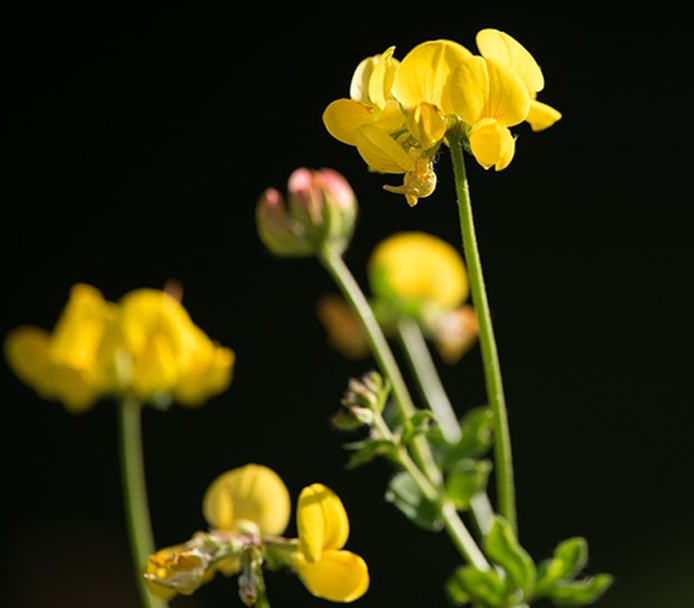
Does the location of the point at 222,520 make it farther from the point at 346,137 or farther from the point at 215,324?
the point at 215,324

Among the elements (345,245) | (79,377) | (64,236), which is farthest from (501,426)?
(64,236)

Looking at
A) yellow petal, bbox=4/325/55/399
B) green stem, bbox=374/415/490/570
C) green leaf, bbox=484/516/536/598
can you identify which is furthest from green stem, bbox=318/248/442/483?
yellow petal, bbox=4/325/55/399

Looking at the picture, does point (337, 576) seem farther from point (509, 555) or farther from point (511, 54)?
point (511, 54)

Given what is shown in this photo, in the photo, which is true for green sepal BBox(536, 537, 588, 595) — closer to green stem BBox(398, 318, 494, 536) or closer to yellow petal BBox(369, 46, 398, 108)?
green stem BBox(398, 318, 494, 536)

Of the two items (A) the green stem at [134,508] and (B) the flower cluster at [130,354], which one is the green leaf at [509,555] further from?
(B) the flower cluster at [130,354]

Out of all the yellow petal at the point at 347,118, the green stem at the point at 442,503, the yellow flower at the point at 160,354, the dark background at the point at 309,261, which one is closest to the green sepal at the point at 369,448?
the green stem at the point at 442,503

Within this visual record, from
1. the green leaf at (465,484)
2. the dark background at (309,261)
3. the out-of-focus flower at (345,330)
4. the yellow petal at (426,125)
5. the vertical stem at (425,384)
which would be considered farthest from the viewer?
the dark background at (309,261)
